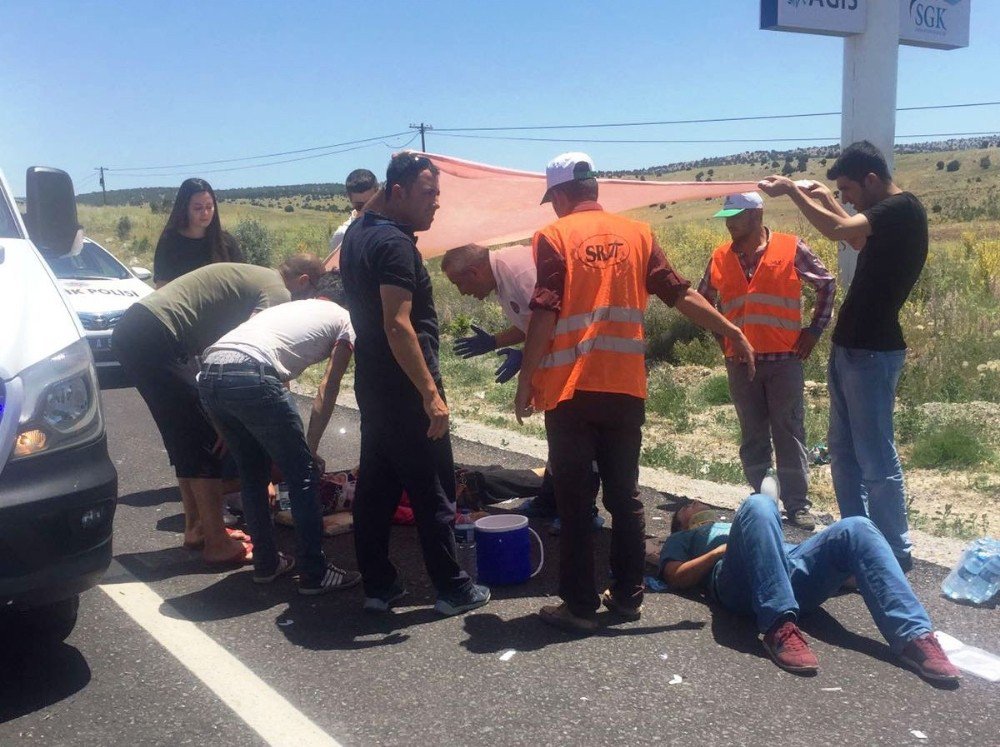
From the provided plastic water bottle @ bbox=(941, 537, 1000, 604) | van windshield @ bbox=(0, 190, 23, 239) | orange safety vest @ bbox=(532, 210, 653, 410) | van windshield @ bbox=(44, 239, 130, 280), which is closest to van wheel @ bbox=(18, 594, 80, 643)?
van windshield @ bbox=(0, 190, 23, 239)

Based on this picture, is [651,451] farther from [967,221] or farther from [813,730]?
[967,221]

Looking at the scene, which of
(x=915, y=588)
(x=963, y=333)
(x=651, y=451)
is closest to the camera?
(x=915, y=588)

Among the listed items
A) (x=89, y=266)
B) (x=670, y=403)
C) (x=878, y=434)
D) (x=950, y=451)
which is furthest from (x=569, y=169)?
(x=89, y=266)

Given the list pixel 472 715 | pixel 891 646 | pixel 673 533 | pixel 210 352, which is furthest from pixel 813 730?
pixel 210 352

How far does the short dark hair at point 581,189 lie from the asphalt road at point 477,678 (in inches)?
74.3

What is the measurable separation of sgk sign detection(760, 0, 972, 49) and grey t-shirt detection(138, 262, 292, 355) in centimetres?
578

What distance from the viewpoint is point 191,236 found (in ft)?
19.8

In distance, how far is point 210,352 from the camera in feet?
15.2

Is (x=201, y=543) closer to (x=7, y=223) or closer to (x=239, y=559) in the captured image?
(x=239, y=559)

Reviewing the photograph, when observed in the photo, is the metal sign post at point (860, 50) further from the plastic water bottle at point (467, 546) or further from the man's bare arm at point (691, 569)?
the plastic water bottle at point (467, 546)

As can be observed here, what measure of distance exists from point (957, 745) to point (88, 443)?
10.4ft

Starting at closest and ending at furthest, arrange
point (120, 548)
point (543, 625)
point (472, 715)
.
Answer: point (472, 715), point (543, 625), point (120, 548)

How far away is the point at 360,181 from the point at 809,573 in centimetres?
436

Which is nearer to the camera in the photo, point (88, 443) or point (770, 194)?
point (88, 443)
